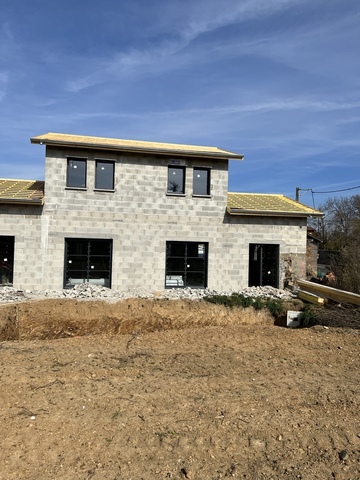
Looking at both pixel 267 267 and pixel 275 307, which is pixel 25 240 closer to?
pixel 275 307

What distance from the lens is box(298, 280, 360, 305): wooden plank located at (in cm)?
1267

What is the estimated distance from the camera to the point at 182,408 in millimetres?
5406

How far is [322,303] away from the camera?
1346 cm

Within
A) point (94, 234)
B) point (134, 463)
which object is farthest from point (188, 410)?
point (94, 234)

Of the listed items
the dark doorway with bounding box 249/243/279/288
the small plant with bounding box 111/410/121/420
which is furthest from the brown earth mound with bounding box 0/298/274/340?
the small plant with bounding box 111/410/121/420

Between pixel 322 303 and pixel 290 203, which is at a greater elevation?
pixel 290 203

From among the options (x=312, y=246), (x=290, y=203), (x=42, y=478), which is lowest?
A: (x=42, y=478)

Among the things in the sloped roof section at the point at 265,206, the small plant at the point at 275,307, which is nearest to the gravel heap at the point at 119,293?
the small plant at the point at 275,307

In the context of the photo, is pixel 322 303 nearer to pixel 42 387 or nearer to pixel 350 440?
pixel 350 440

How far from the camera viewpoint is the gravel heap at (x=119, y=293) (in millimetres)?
13305

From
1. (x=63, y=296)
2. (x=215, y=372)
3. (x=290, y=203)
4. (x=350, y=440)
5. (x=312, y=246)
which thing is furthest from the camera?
(x=312, y=246)

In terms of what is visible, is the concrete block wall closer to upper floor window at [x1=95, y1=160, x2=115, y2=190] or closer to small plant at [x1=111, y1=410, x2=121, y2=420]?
upper floor window at [x1=95, y1=160, x2=115, y2=190]

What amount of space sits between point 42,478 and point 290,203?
53.3 ft

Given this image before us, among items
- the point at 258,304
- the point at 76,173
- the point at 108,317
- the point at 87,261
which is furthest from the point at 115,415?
the point at 76,173
